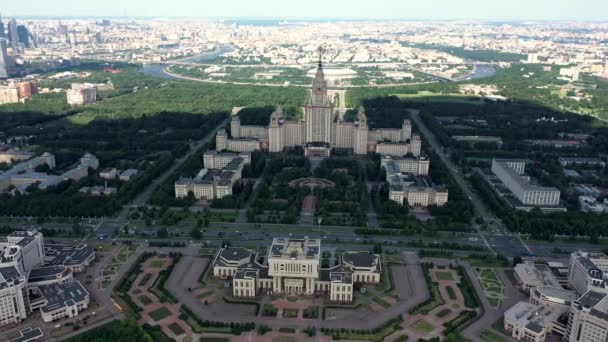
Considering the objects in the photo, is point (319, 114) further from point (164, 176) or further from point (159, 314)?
point (159, 314)

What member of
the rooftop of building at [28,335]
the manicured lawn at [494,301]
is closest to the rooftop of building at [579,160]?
the manicured lawn at [494,301]

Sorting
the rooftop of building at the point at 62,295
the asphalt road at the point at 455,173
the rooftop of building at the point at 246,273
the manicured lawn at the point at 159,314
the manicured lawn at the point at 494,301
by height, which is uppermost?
the rooftop of building at the point at 246,273

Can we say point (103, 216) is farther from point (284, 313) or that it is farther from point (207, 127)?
point (207, 127)

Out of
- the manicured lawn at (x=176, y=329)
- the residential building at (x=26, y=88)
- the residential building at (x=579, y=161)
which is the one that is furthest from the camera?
the residential building at (x=26, y=88)

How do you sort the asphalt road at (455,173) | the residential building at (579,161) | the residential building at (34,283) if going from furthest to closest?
the residential building at (579,161) < the asphalt road at (455,173) < the residential building at (34,283)

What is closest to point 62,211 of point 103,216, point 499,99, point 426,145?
point 103,216

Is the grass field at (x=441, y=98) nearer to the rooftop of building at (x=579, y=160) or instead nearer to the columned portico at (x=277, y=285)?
the rooftop of building at (x=579, y=160)

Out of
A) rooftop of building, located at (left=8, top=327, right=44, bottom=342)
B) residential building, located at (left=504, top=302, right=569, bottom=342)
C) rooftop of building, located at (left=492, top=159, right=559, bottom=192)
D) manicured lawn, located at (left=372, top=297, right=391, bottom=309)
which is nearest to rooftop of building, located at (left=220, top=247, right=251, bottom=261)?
manicured lawn, located at (left=372, top=297, right=391, bottom=309)
